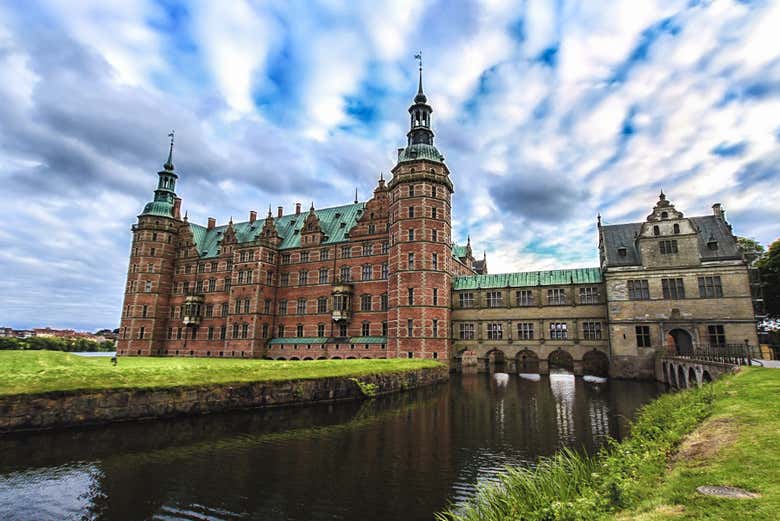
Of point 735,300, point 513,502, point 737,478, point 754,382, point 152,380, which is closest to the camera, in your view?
point 737,478

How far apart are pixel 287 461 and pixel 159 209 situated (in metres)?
62.2

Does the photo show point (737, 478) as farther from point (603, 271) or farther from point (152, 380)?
point (603, 271)

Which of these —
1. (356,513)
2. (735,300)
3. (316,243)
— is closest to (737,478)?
(356,513)

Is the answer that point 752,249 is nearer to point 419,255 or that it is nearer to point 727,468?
point 419,255

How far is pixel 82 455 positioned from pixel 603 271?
1760 inches

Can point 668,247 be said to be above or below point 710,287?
above

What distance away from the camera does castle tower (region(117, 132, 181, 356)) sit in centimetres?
6062

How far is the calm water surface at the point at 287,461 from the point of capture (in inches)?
403

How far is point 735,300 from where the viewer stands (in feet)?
121

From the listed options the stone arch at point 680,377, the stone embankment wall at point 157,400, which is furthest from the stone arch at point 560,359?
the stone embankment wall at point 157,400

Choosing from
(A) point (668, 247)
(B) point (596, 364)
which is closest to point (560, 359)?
(B) point (596, 364)

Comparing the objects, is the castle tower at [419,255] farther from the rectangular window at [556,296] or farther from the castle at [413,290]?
the rectangular window at [556,296]

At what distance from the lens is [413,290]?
145ft

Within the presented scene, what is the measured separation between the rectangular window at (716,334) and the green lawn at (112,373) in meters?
32.0
